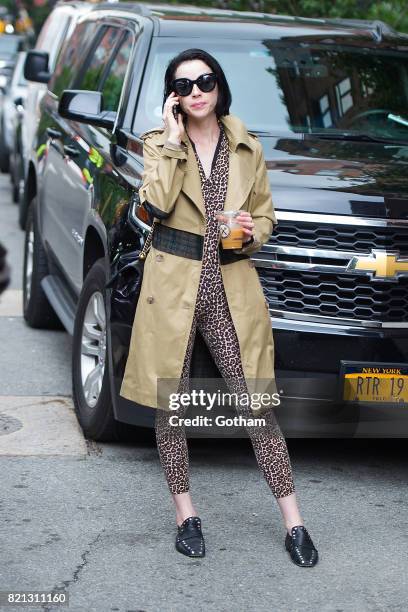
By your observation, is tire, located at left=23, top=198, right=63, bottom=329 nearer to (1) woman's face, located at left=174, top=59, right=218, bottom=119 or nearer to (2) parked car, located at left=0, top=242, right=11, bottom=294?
(1) woman's face, located at left=174, top=59, right=218, bottom=119

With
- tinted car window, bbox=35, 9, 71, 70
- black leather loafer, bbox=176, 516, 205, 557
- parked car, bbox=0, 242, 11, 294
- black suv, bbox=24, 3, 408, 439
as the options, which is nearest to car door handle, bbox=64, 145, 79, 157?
black suv, bbox=24, 3, 408, 439

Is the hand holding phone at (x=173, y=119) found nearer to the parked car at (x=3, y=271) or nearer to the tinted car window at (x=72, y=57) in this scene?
the parked car at (x=3, y=271)

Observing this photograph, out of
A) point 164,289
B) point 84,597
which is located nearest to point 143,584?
point 84,597

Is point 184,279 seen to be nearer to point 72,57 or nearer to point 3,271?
point 3,271

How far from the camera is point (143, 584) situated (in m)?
4.46

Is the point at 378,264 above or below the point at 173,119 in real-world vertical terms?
below

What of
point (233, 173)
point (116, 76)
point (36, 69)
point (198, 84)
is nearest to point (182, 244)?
point (233, 173)

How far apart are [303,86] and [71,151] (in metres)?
1.33

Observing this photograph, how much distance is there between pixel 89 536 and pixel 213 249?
118cm

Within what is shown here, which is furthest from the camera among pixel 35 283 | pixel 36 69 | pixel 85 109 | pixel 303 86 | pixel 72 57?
pixel 36 69

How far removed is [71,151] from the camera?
23.4 ft

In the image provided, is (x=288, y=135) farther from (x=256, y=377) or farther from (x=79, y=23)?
(x=79, y=23)

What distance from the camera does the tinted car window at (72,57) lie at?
8.23 meters

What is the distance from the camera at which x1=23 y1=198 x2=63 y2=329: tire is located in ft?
27.1
